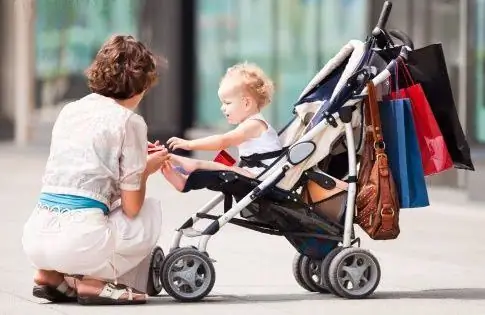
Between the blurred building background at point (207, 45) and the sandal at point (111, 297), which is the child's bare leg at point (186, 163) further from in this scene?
the blurred building background at point (207, 45)

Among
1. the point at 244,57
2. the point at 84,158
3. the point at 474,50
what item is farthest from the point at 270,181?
the point at 244,57

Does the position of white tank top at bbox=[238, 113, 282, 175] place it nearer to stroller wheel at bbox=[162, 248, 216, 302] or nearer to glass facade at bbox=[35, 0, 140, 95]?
stroller wheel at bbox=[162, 248, 216, 302]

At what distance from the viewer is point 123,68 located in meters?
7.86

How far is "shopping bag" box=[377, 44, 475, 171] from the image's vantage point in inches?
327

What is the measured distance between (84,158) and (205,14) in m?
12.6

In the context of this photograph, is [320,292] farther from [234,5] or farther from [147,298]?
[234,5]

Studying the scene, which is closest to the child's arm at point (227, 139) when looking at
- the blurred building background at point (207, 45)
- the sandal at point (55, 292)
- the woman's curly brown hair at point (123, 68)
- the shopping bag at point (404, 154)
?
the woman's curly brown hair at point (123, 68)

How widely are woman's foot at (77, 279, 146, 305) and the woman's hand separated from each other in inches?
21.8

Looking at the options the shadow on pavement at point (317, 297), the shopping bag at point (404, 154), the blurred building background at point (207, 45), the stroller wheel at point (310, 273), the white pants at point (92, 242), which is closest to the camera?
the white pants at point (92, 242)

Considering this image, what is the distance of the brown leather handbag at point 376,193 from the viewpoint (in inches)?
320

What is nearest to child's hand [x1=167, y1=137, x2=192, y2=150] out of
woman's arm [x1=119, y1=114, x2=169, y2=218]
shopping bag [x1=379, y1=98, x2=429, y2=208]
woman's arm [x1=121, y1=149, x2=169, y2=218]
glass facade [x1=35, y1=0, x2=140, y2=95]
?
woman's arm [x1=121, y1=149, x2=169, y2=218]

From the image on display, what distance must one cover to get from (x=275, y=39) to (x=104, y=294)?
11178mm

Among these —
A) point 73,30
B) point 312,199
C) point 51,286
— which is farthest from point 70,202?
point 73,30

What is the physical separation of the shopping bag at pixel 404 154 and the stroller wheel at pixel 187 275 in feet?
3.40
